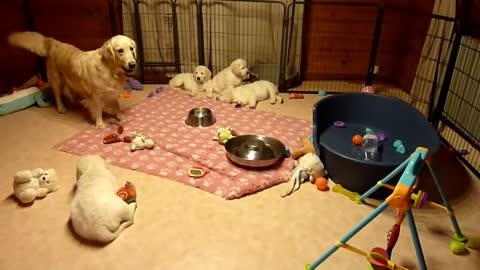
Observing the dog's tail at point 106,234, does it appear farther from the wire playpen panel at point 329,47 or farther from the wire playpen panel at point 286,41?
the wire playpen panel at point 329,47

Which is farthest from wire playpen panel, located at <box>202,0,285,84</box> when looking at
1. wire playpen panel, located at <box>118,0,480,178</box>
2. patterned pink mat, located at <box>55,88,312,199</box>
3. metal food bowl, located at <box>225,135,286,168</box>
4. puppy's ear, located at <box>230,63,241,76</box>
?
metal food bowl, located at <box>225,135,286,168</box>

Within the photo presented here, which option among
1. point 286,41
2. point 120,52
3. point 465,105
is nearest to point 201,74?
point 286,41

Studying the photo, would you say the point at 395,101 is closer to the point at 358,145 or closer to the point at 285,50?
the point at 358,145

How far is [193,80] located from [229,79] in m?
0.35

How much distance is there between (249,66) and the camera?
12.1 feet

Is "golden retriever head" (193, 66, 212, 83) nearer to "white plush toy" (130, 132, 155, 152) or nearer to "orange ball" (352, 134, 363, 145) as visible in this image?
"white plush toy" (130, 132, 155, 152)

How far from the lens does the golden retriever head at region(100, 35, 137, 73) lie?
241 cm

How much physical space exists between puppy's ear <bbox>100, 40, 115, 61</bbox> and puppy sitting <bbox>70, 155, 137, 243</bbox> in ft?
3.22

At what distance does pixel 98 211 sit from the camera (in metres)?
1.58

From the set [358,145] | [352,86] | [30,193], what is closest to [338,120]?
[358,145]

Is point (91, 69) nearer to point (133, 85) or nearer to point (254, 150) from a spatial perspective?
point (133, 85)

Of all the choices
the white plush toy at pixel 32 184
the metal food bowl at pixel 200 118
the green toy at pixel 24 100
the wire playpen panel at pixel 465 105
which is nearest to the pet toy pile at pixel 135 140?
the metal food bowl at pixel 200 118

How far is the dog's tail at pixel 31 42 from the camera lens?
277 cm

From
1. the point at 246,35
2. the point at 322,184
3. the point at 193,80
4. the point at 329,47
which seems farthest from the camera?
the point at 329,47
